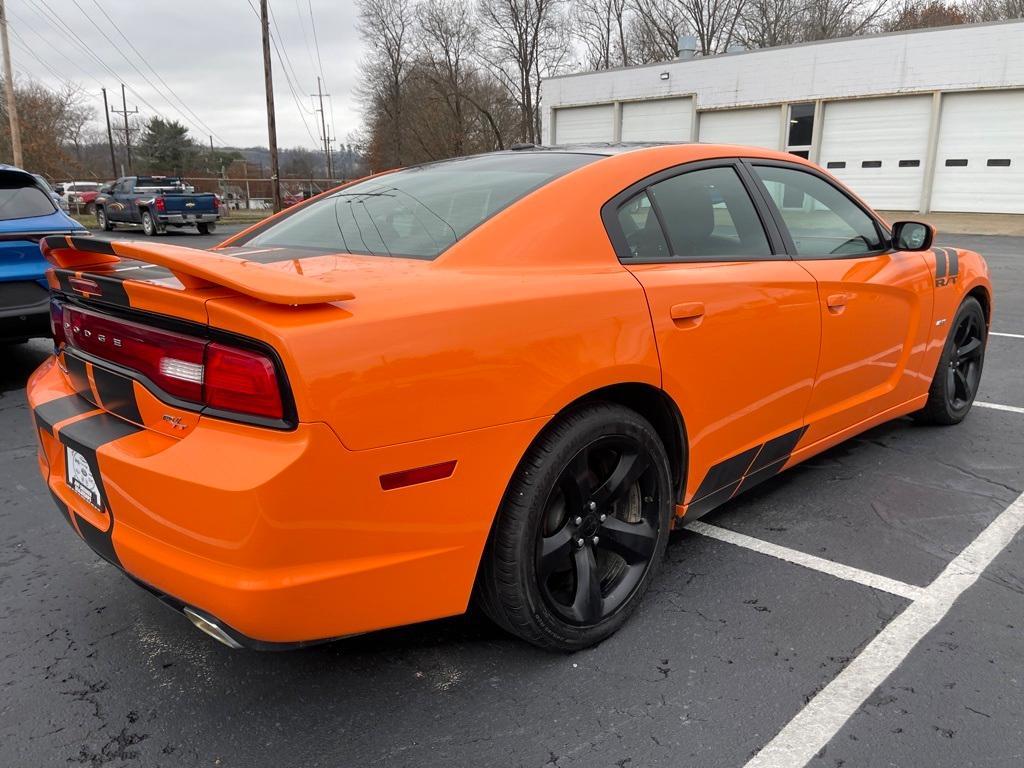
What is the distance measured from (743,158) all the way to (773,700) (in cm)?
204

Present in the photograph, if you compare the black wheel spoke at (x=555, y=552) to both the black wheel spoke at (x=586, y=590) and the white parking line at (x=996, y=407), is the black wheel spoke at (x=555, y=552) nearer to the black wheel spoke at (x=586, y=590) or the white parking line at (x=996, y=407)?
the black wheel spoke at (x=586, y=590)

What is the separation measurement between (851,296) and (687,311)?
1.15 m

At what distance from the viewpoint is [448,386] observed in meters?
1.79

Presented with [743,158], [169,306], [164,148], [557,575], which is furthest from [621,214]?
[164,148]

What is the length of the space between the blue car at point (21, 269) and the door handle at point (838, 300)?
474cm

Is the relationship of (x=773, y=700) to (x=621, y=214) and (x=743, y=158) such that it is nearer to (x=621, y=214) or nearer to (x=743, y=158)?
(x=621, y=214)

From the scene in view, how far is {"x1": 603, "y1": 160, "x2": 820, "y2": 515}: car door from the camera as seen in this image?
7.84ft

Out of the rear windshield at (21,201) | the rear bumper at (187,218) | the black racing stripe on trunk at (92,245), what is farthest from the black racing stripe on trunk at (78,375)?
the rear bumper at (187,218)

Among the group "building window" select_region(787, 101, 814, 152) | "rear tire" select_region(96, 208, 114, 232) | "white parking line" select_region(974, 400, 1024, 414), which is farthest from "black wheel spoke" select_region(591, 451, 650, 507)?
"rear tire" select_region(96, 208, 114, 232)

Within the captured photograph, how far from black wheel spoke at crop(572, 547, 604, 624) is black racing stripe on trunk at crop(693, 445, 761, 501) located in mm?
565

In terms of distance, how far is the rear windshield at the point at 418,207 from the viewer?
2330 millimetres

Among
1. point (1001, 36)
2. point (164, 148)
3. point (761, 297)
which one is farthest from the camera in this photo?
point (164, 148)

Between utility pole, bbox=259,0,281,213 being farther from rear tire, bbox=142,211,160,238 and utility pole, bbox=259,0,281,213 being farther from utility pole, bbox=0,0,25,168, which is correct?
utility pole, bbox=0,0,25,168

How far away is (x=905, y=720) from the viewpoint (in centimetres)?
198
